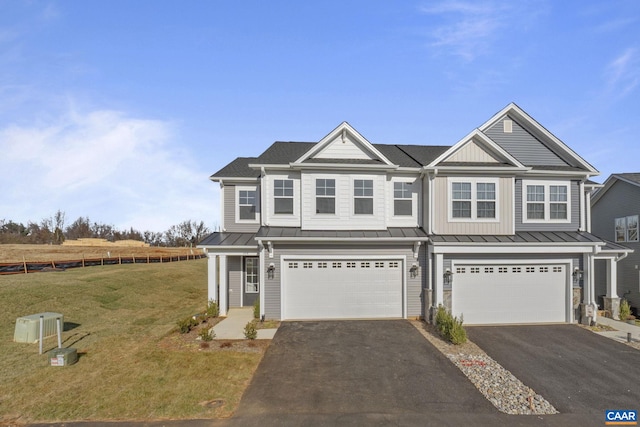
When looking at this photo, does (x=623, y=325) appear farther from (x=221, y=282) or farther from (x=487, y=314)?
(x=221, y=282)

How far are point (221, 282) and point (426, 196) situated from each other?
9.77 meters

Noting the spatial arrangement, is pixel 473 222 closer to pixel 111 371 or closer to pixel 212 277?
pixel 212 277

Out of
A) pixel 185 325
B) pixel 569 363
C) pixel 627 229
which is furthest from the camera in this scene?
pixel 627 229

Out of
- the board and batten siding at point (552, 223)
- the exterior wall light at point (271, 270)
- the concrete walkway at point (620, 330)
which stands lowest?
the concrete walkway at point (620, 330)

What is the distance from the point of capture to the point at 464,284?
1268cm

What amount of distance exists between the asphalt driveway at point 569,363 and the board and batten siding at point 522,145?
7168 millimetres

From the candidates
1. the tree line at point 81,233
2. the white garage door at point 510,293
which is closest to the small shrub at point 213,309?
the white garage door at point 510,293

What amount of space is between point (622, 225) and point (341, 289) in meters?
16.0

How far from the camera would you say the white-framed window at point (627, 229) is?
1608 centimetres

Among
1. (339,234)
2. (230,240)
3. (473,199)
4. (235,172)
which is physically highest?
(235,172)

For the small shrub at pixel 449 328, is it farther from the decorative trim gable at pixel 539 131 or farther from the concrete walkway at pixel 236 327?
the decorative trim gable at pixel 539 131

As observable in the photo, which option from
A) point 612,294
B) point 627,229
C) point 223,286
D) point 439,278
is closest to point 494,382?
point 439,278

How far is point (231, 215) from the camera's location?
51.3 ft

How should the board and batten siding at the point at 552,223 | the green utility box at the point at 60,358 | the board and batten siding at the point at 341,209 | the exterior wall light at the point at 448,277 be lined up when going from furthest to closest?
1. the board and batten siding at the point at 552,223
2. the board and batten siding at the point at 341,209
3. the exterior wall light at the point at 448,277
4. the green utility box at the point at 60,358
